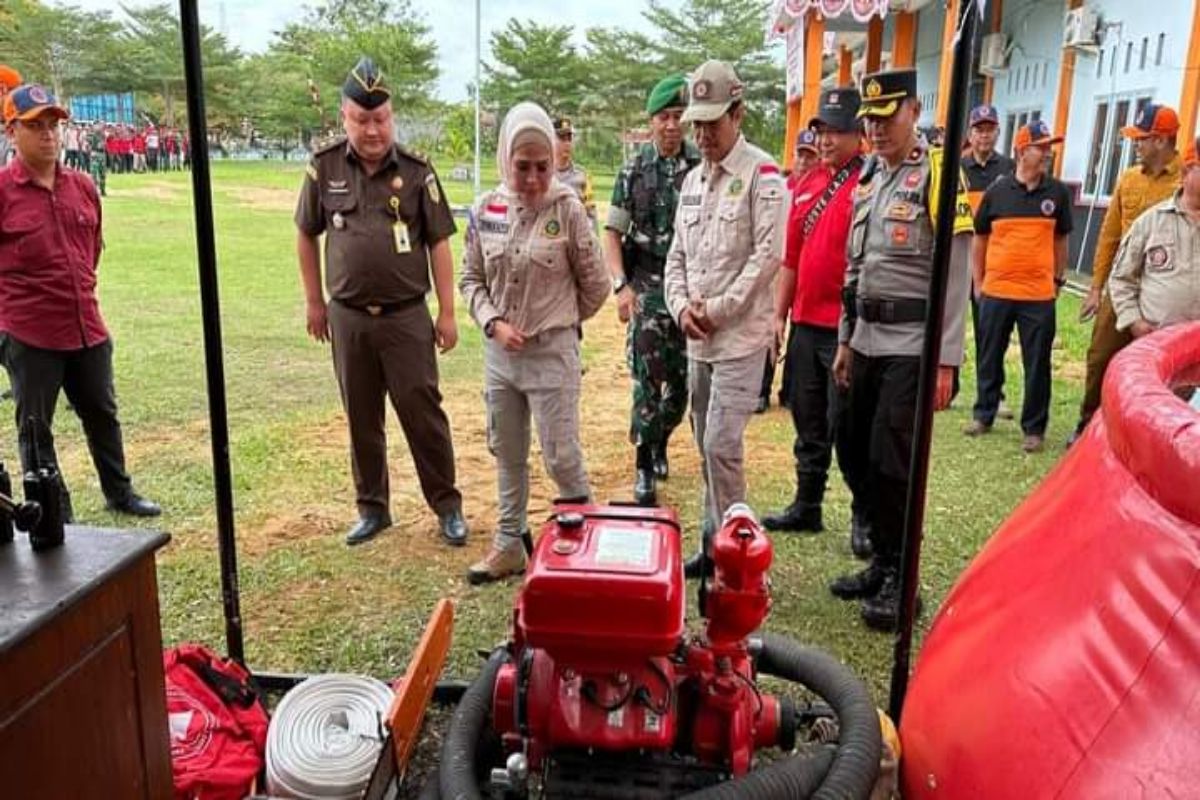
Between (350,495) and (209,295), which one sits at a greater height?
(209,295)

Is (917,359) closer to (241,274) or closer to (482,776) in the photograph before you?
(482,776)

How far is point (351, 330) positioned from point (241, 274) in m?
9.98

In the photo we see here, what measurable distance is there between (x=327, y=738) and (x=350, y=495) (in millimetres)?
2406

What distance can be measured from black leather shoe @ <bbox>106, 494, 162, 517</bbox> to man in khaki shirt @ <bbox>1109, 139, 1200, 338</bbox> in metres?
4.63

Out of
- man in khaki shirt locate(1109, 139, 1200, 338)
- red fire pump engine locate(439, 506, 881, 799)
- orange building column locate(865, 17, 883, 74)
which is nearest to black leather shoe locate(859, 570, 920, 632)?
red fire pump engine locate(439, 506, 881, 799)

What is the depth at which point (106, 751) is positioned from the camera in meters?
1.50

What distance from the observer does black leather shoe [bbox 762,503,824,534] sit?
13.7 feet

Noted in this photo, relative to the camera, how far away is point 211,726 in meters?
2.28

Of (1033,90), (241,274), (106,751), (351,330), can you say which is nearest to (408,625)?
(351,330)

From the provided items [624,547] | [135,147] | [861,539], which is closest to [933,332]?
[624,547]

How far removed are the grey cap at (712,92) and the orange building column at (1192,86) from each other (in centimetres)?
811

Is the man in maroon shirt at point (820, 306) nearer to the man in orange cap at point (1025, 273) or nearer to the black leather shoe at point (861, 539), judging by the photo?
the black leather shoe at point (861, 539)

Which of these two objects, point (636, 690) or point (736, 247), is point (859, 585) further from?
point (636, 690)

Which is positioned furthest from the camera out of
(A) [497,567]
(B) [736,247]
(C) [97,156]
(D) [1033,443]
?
(C) [97,156]
